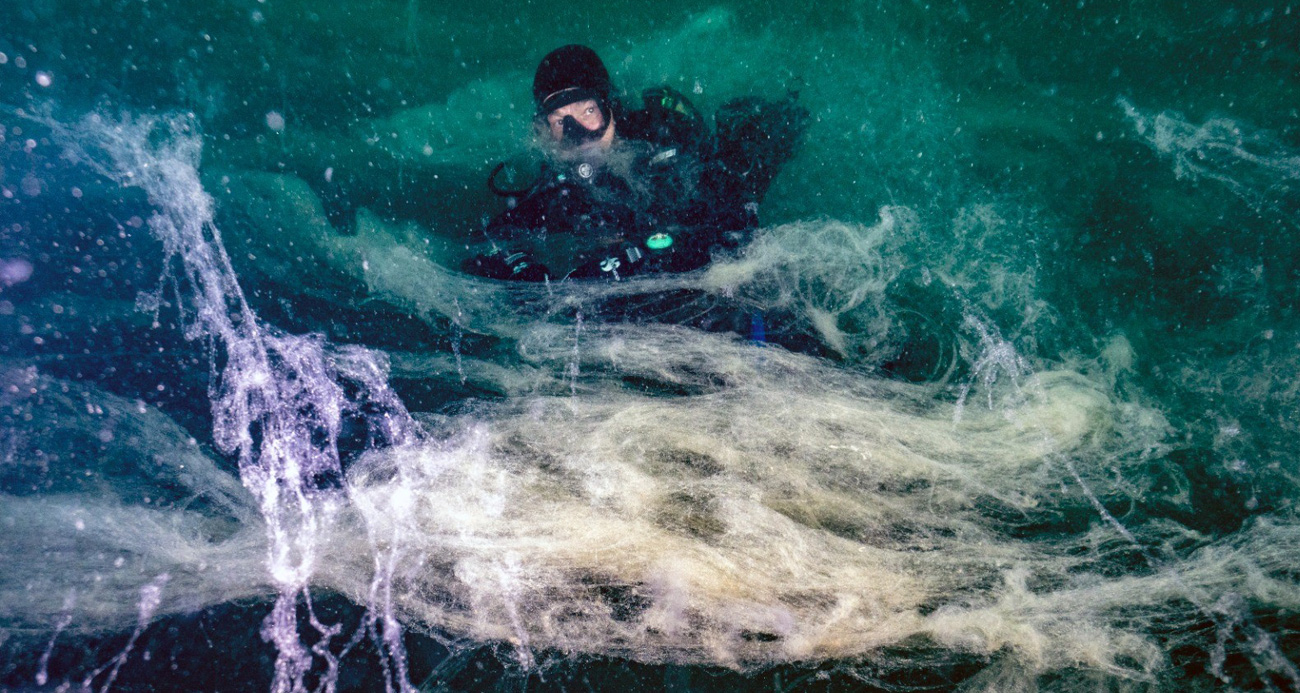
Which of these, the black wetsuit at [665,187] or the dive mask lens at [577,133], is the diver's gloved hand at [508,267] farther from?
the dive mask lens at [577,133]

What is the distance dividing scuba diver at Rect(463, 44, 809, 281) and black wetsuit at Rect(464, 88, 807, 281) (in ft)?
0.03

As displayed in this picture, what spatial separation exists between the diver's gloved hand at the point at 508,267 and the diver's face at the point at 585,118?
1.30m

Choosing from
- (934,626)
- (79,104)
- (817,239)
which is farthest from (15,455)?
(79,104)

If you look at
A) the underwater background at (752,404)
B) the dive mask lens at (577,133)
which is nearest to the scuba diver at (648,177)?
the dive mask lens at (577,133)

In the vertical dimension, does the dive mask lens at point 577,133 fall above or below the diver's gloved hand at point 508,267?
above

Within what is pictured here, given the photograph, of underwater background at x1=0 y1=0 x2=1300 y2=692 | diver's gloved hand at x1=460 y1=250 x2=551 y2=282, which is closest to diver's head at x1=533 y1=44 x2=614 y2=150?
diver's gloved hand at x1=460 y1=250 x2=551 y2=282

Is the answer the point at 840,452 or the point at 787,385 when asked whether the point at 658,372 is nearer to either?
the point at 787,385

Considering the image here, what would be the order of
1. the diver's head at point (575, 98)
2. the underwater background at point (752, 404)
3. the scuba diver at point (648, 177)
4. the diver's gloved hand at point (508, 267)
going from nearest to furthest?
the underwater background at point (752, 404), the diver's head at point (575, 98), the scuba diver at point (648, 177), the diver's gloved hand at point (508, 267)

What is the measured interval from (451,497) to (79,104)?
18.6 metres

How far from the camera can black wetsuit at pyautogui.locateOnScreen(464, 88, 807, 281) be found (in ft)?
15.1

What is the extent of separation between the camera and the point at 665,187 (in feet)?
15.2

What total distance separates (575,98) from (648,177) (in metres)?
1.00

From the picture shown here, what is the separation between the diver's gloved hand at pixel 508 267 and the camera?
475 cm

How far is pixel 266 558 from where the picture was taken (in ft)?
9.57
